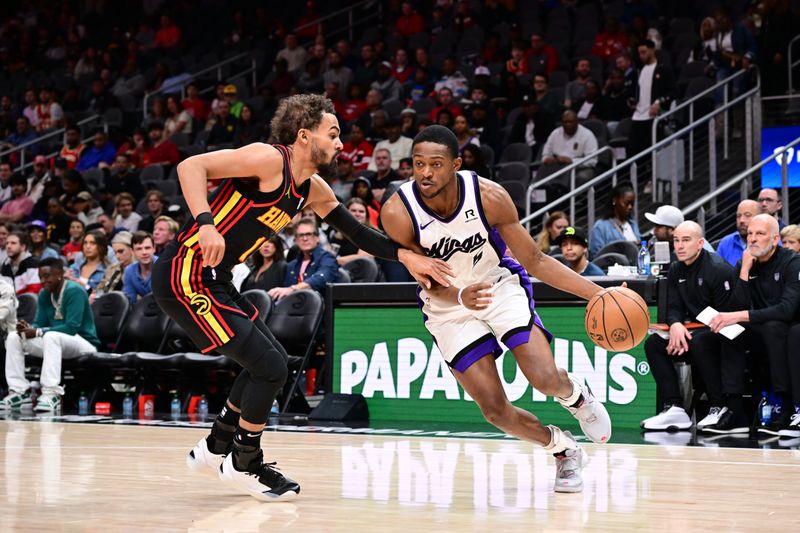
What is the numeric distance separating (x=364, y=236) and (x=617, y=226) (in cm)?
573

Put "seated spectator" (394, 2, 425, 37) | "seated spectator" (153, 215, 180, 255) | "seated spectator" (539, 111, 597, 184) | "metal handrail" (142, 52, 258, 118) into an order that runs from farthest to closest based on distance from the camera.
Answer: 1. "metal handrail" (142, 52, 258, 118)
2. "seated spectator" (394, 2, 425, 37)
3. "seated spectator" (539, 111, 597, 184)
4. "seated spectator" (153, 215, 180, 255)

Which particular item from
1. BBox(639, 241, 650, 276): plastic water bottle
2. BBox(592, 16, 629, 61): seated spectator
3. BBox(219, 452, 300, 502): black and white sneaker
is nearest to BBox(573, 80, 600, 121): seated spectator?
BBox(592, 16, 629, 61): seated spectator

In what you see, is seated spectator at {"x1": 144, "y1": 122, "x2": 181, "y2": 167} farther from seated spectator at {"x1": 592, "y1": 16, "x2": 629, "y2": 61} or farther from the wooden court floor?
the wooden court floor

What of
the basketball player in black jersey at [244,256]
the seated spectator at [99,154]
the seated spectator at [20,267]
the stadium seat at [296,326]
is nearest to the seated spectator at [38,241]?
the seated spectator at [20,267]

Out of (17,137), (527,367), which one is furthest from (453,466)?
(17,137)

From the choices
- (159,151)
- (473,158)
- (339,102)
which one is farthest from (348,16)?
(473,158)

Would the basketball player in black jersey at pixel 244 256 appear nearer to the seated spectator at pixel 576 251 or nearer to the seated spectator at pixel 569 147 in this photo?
the seated spectator at pixel 576 251

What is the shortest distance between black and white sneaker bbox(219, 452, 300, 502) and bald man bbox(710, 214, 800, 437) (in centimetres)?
398

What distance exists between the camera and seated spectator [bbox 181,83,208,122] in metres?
17.8

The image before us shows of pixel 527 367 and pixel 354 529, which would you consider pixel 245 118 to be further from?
pixel 354 529

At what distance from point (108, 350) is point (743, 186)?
6.38 m

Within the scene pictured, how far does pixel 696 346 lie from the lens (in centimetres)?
802

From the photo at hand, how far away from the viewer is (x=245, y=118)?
52.5ft

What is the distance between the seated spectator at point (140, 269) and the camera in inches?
420
